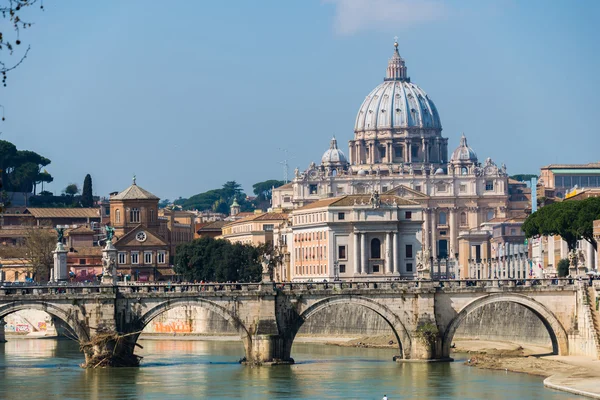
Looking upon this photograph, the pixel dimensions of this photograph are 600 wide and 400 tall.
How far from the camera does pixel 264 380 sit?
2945 inches

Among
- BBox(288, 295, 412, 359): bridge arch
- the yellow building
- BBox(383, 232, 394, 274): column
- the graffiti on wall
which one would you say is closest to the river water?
BBox(288, 295, 412, 359): bridge arch

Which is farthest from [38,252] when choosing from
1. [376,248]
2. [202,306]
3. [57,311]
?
[202,306]

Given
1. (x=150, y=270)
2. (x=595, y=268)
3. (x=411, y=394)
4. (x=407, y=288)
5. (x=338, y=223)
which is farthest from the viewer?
(x=150, y=270)

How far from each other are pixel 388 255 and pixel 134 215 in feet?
98.9

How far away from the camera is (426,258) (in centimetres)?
8538

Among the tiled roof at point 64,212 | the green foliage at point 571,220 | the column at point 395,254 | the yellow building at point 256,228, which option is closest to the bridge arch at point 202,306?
the green foliage at point 571,220

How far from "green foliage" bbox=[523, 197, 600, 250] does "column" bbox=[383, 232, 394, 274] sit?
66.6ft

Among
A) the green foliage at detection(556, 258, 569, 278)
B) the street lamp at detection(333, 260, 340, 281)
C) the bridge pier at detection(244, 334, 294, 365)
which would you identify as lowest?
the bridge pier at detection(244, 334, 294, 365)

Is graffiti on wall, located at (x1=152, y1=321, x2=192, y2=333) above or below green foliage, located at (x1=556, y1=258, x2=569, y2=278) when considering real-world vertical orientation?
below

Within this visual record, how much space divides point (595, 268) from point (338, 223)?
116 feet

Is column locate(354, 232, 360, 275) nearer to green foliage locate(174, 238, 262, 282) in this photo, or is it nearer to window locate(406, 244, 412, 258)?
window locate(406, 244, 412, 258)

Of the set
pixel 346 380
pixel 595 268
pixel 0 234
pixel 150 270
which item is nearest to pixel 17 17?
pixel 346 380

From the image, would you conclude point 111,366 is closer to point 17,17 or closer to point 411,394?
point 411,394

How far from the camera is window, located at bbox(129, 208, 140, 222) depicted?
159250 millimetres
